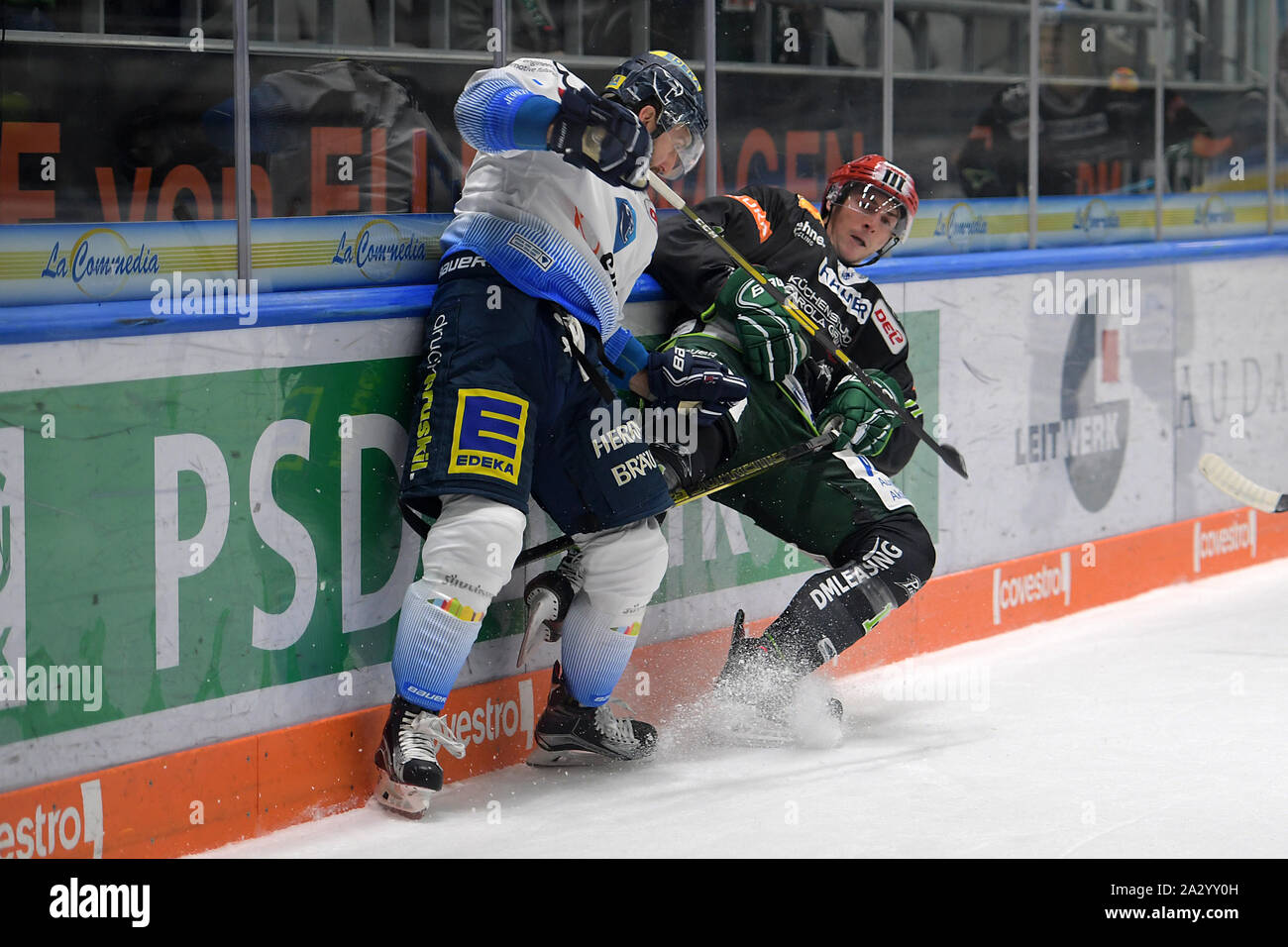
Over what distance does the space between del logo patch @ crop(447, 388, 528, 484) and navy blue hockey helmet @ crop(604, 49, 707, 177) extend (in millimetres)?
680

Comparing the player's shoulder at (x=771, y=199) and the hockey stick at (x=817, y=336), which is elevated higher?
the player's shoulder at (x=771, y=199)

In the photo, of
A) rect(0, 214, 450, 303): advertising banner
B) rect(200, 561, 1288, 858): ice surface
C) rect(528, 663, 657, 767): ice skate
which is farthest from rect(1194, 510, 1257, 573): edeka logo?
rect(0, 214, 450, 303): advertising banner

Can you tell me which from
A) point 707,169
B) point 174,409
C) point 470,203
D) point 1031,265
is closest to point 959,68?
point 1031,265

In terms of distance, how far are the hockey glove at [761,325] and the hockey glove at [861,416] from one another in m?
0.15

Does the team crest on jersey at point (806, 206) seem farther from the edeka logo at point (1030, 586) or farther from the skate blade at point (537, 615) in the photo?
the edeka logo at point (1030, 586)

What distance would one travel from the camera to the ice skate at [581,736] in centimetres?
338

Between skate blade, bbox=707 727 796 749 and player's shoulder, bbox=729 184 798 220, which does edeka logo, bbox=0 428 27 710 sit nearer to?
skate blade, bbox=707 727 796 749

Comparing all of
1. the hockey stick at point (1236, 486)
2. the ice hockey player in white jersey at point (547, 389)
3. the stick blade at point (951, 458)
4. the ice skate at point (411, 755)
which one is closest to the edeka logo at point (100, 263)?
the ice hockey player in white jersey at point (547, 389)

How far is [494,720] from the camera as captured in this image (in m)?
3.44

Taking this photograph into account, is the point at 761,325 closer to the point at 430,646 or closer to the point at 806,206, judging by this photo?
the point at 806,206

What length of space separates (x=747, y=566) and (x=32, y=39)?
2.11m

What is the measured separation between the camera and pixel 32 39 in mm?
2666

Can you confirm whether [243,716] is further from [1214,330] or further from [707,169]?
[1214,330]

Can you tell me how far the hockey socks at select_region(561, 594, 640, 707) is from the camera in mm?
3336
